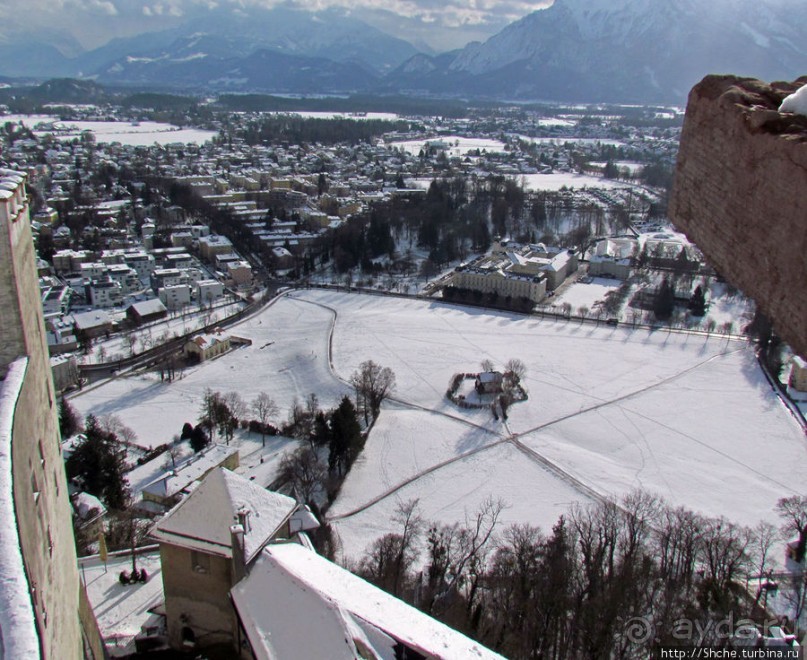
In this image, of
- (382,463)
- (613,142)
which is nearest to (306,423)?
(382,463)

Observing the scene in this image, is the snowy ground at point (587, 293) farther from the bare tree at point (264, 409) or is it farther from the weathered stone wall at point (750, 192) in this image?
the weathered stone wall at point (750, 192)

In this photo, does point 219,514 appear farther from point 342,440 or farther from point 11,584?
point 342,440

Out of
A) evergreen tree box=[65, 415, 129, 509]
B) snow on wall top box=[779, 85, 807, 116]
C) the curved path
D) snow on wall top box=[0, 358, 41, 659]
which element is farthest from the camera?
the curved path

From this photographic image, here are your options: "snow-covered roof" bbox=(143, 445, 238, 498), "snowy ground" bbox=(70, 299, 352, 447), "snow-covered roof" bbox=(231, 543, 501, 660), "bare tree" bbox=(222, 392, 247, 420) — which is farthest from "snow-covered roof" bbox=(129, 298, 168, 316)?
"snow-covered roof" bbox=(231, 543, 501, 660)

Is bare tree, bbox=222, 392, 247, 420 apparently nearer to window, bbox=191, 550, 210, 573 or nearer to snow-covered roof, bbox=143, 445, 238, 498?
snow-covered roof, bbox=143, 445, 238, 498

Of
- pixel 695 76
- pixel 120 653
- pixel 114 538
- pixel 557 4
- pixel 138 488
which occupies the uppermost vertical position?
pixel 557 4

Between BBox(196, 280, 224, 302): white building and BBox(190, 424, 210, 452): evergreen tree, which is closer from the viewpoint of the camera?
BBox(190, 424, 210, 452): evergreen tree

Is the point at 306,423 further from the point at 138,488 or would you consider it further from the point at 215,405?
the point at 138,488
